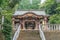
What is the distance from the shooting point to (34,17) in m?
27.4

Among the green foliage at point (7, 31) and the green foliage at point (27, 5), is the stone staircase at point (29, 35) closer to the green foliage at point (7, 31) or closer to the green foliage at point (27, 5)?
the green foliage at point (7, 31)

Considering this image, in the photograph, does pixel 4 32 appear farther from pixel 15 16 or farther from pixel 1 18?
pixel 15 16

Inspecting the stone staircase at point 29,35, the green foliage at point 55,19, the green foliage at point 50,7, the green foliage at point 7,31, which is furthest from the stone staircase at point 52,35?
the green foliage at point 50,7

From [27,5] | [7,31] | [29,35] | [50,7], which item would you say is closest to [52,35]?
[29,35]

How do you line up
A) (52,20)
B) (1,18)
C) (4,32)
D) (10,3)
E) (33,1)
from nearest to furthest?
(4,32), (1,18), (10,3), (52,20), (33,1)

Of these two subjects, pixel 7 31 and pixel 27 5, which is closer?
pixel 7 31

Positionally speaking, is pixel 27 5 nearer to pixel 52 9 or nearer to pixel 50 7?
pixel 50 7

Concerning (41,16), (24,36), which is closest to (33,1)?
(41,16)

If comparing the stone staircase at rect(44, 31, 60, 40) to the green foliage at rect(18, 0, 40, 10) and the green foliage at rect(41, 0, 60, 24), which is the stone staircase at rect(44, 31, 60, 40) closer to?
the green foliage at rect(41, 0, 60, 24)

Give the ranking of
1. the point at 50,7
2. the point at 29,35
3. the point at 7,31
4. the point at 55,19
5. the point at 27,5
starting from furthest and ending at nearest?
the point at 27,5, the point at 50,7, the point at 55,19, the point at 29,35, the point at 7,31

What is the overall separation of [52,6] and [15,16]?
221 inches

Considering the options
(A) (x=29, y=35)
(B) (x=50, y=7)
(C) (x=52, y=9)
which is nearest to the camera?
(A) (x=29, y=35)

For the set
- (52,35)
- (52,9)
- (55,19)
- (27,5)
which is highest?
(52,9)

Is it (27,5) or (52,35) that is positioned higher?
(27,5)
